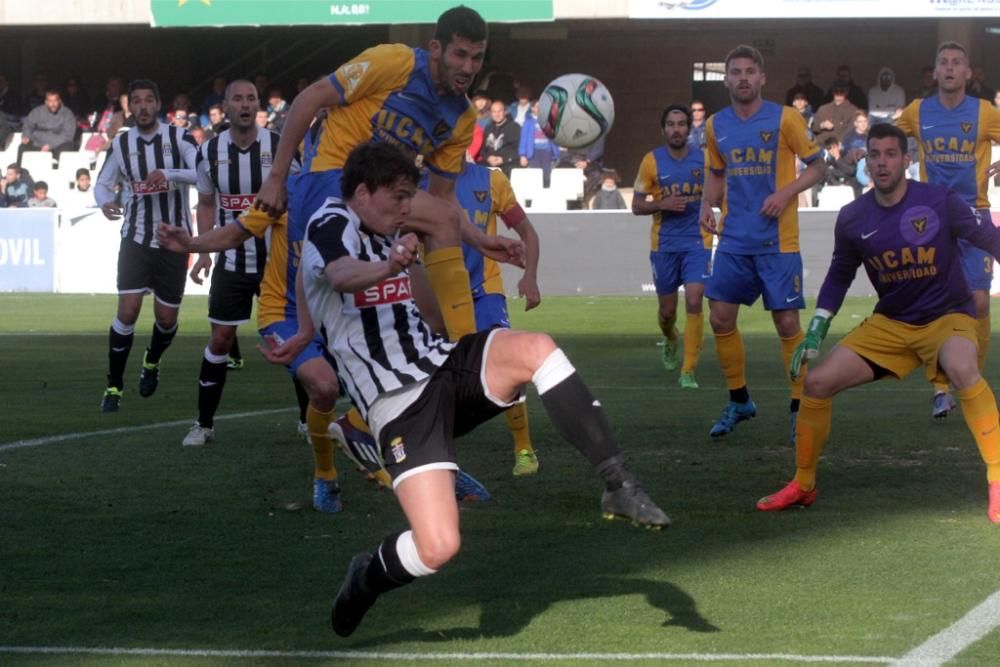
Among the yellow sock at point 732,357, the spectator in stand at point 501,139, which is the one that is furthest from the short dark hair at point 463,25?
the spectator in stand at point 501,139

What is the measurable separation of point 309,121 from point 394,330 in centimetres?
175

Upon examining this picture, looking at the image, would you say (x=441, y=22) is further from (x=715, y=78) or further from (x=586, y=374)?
(x=715, y=78)

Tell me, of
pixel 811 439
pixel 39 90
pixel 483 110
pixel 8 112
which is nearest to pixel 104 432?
pixel 811 439

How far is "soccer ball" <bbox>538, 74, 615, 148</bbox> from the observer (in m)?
15.7

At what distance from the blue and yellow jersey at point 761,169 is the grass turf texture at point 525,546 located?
3.87 ft

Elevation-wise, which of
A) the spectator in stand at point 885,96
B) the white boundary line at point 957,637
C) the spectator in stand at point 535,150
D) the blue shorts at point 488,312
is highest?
the spectator in stand at point 885,96

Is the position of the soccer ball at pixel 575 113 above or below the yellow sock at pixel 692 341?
above

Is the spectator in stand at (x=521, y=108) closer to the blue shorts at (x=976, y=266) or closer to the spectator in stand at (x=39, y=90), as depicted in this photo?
the spectator in stand at (x=39, y=90)

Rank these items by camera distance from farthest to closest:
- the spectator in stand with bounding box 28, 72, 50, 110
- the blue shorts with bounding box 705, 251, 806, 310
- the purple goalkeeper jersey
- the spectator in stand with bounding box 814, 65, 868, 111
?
the spectator in stand with bounding box 28, 72, 50, 110, the spectator in stand with bounding box 814, 65, 868, 111, the blue shorts with bounding box 705, 251, 806, 310, the purple goalkeeper jersey

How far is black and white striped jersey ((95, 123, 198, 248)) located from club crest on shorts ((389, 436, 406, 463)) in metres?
7.11

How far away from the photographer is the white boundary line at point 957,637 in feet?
15.7

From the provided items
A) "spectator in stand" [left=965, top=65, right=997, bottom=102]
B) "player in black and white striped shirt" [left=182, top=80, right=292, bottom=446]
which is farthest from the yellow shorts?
"spectator in stand" [left=965, top=65, right=997, bottom=102]

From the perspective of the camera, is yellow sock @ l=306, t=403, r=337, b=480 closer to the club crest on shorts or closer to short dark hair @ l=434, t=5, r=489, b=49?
short dark hair @ l=434, t=5, r=489, b=49

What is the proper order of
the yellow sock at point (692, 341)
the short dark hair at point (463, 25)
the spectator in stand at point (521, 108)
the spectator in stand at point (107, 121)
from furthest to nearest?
the spectator in stand at point (107, 121) → the spectator in stand at point (521, 108) → the yellow sock at point (692, 341) → the short dark hair at point (463, 25)
